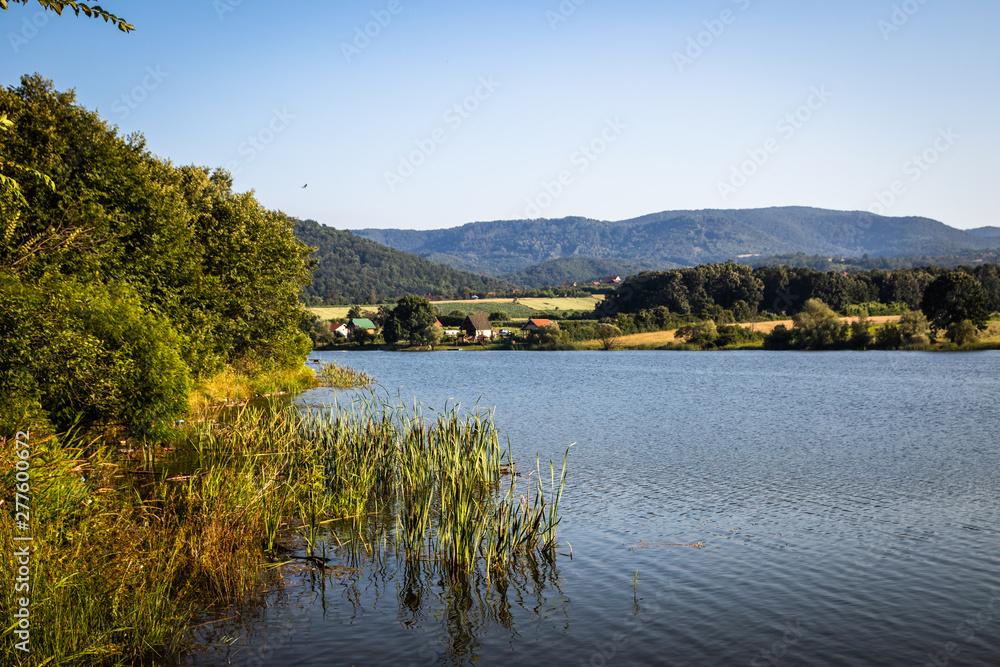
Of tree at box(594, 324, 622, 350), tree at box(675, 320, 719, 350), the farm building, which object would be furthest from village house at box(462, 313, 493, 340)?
tree at box(675, 320, 719, 350)

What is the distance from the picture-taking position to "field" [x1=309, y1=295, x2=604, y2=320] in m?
166

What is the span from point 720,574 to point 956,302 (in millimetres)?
97243

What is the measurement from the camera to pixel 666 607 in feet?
35.4

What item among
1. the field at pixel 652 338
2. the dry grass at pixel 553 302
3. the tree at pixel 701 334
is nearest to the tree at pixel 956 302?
the field at pixel 652 338

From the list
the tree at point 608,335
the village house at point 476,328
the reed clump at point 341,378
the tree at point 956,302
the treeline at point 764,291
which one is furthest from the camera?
the village house at point 476,328

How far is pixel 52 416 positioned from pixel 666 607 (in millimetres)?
15798

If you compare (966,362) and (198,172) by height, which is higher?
(198,172)


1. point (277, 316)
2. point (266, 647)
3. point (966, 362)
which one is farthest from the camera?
point (966, 362)

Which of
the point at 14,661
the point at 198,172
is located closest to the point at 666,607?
the point at 14,661

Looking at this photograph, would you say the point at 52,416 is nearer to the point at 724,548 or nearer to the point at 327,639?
the point at 327,639

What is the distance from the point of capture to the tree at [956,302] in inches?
3563

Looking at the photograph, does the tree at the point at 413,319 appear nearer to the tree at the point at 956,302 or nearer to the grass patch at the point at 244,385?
the grass patch at the point at 244,385

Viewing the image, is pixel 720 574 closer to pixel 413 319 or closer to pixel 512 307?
pixel 413 319

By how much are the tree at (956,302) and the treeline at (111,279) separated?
86.9 metres
